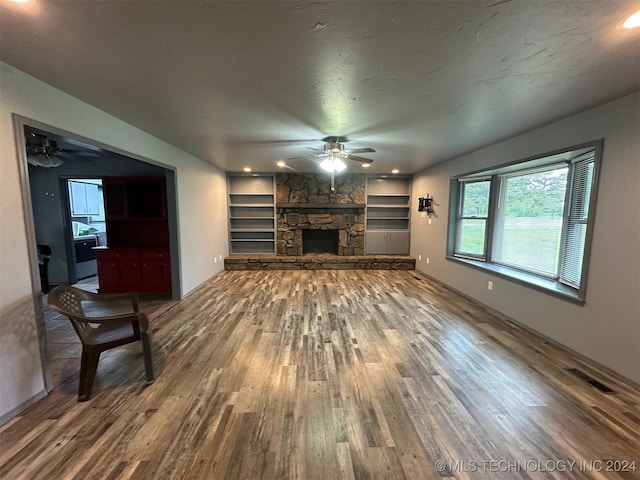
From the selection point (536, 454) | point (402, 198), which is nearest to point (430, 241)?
point (402, 198)

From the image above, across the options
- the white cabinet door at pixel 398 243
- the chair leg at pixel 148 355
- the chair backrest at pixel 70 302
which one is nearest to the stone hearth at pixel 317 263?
the white cabinet door at pixel 398 243

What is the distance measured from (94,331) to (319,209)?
517 cm

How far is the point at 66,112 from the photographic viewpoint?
7.06ft

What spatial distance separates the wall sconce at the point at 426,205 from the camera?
5594 mm

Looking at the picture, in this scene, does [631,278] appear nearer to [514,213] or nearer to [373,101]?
[514,213]

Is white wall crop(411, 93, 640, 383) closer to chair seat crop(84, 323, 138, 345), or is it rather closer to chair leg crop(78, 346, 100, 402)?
chair seat crop(84, 323, 138, 345)

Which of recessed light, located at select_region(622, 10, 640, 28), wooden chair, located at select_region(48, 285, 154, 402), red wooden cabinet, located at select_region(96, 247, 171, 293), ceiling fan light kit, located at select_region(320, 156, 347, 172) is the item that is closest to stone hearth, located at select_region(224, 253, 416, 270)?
red wooden cabinet, located at select_region(96, 247, 171, 293)

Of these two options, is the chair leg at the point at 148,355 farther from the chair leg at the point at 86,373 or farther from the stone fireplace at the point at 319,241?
the stone fireplace at the point at 319,241

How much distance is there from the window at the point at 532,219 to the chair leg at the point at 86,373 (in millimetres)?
4332

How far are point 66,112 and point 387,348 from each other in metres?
3.64

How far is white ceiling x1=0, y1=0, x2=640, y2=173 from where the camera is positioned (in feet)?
4.12

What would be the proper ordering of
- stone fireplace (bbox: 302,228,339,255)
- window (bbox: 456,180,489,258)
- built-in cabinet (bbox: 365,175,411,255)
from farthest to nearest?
stone fireplace (bbox: 302,228,339,255) → built-in cabinet (bbox: 365,175,411,255) → window (bbox: 456,180,489,258)

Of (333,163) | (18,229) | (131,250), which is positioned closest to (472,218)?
(333,163)

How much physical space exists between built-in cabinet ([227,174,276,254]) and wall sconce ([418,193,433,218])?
3.63 metres
